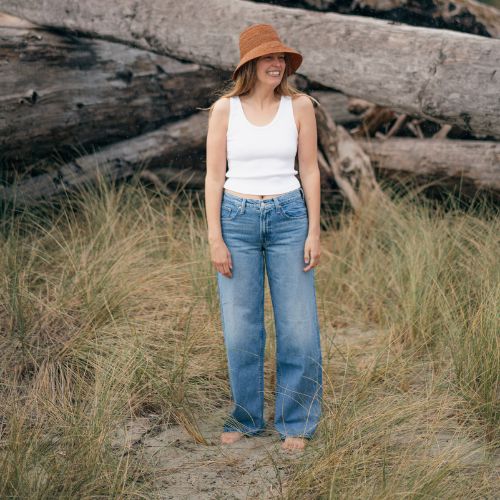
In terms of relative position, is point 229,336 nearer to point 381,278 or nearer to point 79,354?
point 79,354

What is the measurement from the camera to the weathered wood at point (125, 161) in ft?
19.2

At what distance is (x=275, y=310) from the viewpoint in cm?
347

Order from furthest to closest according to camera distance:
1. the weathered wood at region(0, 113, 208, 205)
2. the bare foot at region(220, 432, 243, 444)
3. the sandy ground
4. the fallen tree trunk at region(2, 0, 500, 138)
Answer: the weathered wood at region(0, 113, 208, 205), the fallen tree trunk at region(2, 0, 500, 138), the bare foot at region(220, 432, 243, 444), the sandy ground

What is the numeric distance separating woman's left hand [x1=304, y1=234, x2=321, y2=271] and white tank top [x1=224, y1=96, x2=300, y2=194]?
23 centimetres

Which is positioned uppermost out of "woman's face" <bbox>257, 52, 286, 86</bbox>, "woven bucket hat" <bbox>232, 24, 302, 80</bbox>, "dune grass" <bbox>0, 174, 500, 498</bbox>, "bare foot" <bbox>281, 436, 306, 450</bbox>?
"woven bucket hat" <bbox>232, 24, 302, 80</bbox>

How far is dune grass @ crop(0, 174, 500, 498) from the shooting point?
306 centimetres

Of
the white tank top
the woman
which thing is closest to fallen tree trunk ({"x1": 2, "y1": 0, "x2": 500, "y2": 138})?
the woman

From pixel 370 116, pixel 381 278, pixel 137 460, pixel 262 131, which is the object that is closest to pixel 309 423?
pixel 137 460

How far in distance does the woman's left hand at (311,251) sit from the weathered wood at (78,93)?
121 inches

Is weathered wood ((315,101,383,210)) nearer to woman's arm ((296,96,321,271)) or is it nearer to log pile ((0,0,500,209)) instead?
log pile ((0,0,500,209))

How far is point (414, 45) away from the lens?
199 inches

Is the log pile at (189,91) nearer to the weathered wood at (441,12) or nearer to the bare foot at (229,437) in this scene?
the weathered wood at (441,12)

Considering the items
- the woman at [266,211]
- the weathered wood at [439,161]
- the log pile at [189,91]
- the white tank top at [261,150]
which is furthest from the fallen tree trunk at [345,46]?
the white tank top at [261,150]

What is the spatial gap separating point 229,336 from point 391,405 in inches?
32.7
